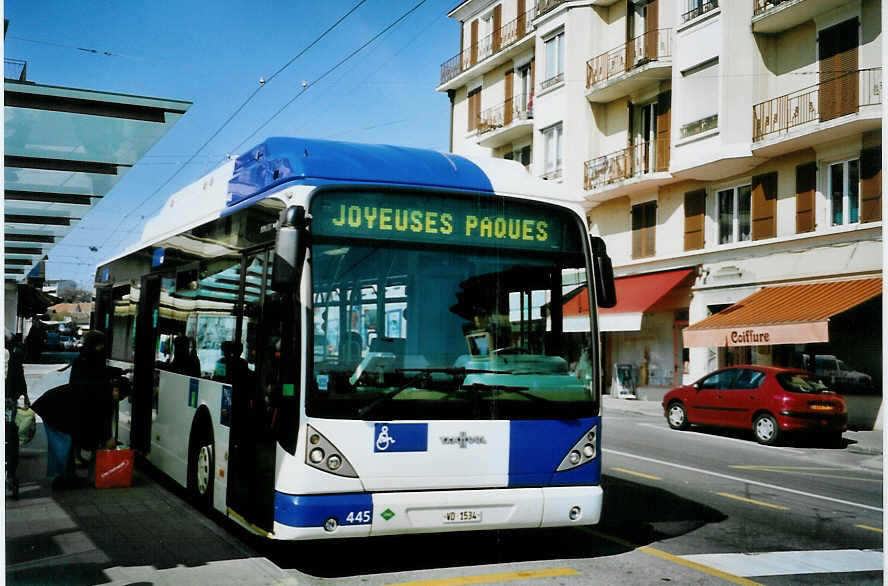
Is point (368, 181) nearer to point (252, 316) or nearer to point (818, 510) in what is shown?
point (252, 316)

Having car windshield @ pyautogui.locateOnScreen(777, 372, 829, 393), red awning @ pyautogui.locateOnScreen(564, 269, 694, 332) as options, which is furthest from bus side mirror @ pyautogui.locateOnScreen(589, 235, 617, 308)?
red awning @ pyautogui.locateOnScreen(564, 269, 694, 332)

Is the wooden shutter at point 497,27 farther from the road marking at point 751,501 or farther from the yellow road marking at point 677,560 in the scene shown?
the yellow road marking at point 677,560

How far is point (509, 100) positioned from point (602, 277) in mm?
29258

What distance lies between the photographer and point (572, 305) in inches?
278

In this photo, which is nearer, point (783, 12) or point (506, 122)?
point (783, 12)

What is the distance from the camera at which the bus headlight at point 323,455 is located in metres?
5.92

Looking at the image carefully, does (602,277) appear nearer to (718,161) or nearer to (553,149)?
(718,161)

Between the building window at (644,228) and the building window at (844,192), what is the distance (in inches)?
274

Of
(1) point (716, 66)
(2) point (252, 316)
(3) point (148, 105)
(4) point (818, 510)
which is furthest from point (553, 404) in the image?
(1) point (716, 66)

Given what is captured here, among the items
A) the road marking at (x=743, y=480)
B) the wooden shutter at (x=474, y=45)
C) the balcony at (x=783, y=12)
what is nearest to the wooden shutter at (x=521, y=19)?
the wooden shutter at (x=474, y=45)

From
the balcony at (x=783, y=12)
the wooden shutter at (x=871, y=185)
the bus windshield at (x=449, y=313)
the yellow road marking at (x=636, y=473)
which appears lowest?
the yellow road marking at (x=636, y=473)

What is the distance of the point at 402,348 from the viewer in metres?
6.23

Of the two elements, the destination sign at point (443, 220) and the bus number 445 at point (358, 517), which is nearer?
the bus number 445 at point (358, 517)

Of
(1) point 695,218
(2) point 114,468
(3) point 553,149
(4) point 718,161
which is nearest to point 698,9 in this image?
(4) point 718,161
